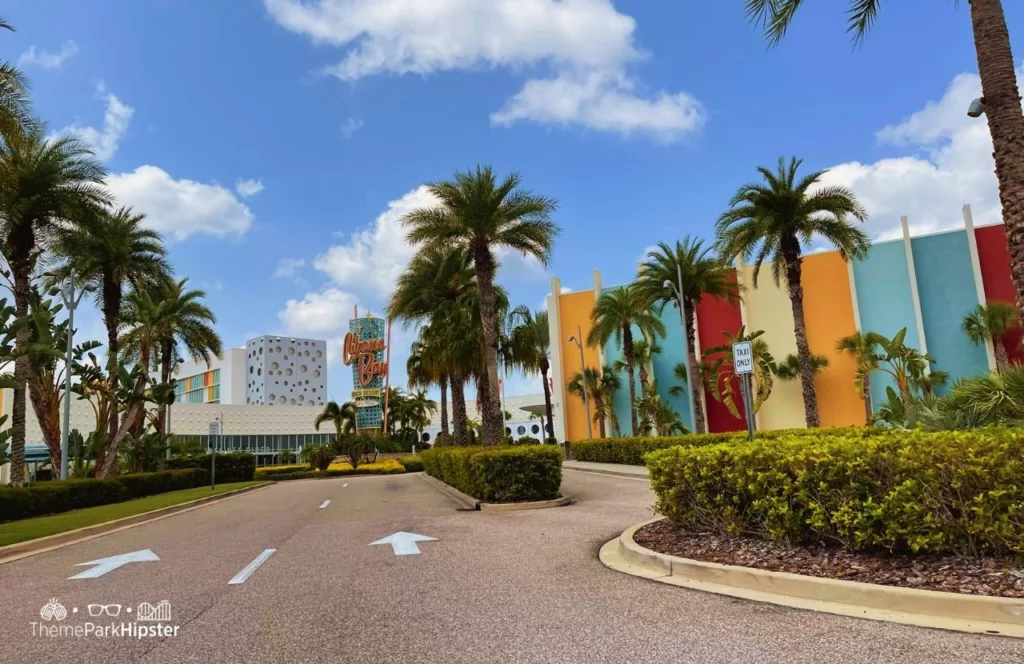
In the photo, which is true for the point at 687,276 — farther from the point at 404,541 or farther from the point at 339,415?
the point at 339,415

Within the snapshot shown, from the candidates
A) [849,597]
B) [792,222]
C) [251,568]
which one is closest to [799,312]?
[792,222]

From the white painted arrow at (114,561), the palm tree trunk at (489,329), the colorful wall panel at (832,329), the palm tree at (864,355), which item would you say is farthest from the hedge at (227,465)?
the palm tree at (864,355)

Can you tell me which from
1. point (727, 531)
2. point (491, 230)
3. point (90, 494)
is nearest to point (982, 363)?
point (491, 230)

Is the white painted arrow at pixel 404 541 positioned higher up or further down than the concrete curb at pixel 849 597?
further down

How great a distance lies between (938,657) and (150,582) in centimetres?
803

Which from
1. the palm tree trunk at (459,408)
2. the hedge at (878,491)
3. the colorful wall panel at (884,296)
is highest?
the colorful wall panel at (884,296)

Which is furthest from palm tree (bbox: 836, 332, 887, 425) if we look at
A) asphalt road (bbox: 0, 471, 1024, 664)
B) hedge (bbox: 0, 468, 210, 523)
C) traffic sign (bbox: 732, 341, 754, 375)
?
hedge (bbox: 0, 468, 210, 523)

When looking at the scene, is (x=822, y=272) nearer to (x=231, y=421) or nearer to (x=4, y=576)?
(x=4, y=576)

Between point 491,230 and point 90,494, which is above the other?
point 491,230

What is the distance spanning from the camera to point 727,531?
7734mm

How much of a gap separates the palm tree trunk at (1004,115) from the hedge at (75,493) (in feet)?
74.0

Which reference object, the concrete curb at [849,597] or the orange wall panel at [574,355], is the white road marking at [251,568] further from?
the orange wall panel at [574,355]

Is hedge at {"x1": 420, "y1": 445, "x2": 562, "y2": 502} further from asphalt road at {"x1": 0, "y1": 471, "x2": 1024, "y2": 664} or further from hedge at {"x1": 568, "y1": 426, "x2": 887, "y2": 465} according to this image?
hedge at {"x1": 568, "y1": 426, "x2": 887, "y2": 465}

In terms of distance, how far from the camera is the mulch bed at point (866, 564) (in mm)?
5477
